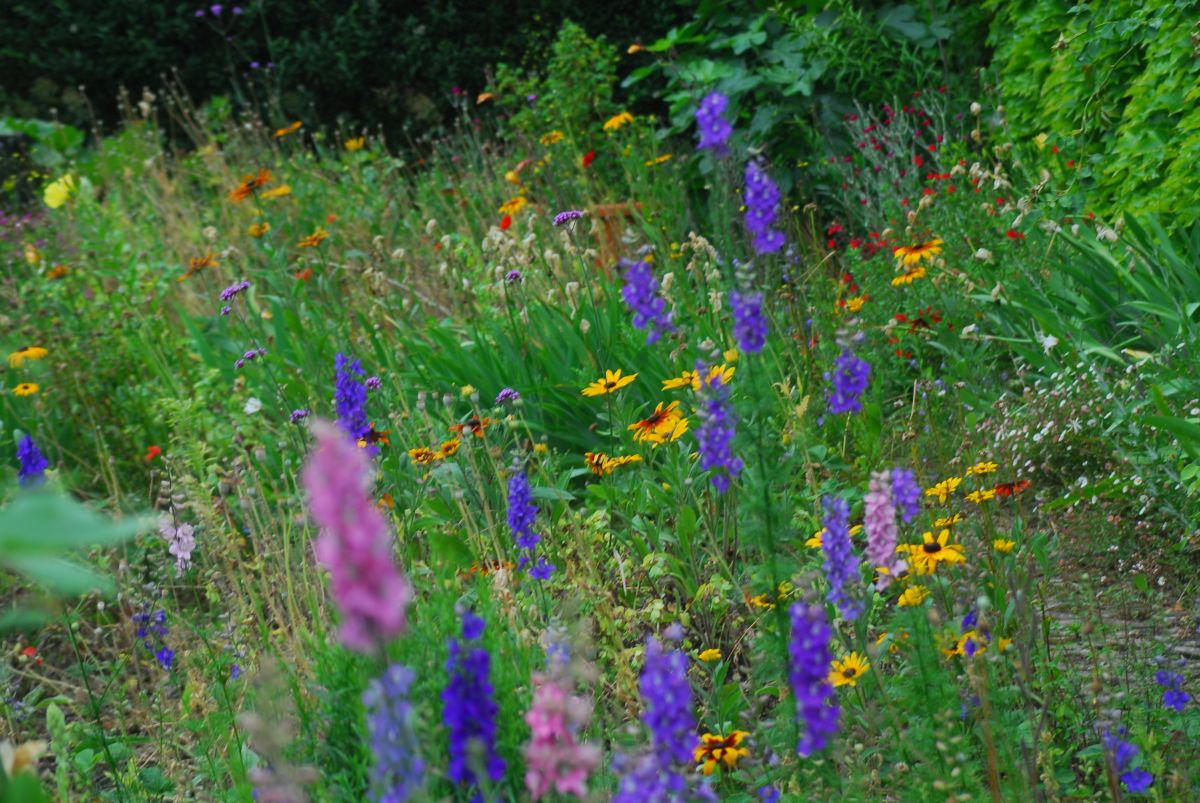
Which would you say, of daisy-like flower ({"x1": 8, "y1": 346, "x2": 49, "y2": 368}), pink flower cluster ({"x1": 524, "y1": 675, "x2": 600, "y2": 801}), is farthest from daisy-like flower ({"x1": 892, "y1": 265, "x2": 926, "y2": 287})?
daisy-like flower ({"x1": 8, "y1": 346, "x2": 49, "y2": 368})

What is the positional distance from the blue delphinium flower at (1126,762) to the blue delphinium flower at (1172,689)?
0.83ft

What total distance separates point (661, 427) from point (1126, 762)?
4.23 feet

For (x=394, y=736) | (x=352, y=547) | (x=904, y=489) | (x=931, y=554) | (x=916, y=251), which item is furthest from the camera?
(x=916, y=251)

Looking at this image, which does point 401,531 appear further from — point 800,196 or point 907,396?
point 800,196

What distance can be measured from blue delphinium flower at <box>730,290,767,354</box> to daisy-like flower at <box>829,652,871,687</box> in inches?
24.2

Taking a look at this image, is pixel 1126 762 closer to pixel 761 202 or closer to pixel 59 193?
pixel 761 202

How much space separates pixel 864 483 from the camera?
2.88 meters

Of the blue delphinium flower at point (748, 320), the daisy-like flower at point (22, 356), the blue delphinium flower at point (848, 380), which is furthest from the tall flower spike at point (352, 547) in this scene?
the daisy-like flower at point (22, 356)

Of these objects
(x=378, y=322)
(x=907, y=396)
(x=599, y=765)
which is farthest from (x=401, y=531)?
(x=378, y=322)

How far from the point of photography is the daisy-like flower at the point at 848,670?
195 centimetres

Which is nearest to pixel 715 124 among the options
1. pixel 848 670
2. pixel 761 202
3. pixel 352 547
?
pixel 761 202

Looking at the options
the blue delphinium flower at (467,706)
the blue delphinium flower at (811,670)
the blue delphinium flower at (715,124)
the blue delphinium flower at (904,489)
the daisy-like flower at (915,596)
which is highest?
the blue delphinium flower at (715,124)

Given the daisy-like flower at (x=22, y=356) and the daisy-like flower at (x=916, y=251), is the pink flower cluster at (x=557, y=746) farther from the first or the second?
the daisy-like flower at (x=22, y=356)

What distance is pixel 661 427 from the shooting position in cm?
275
